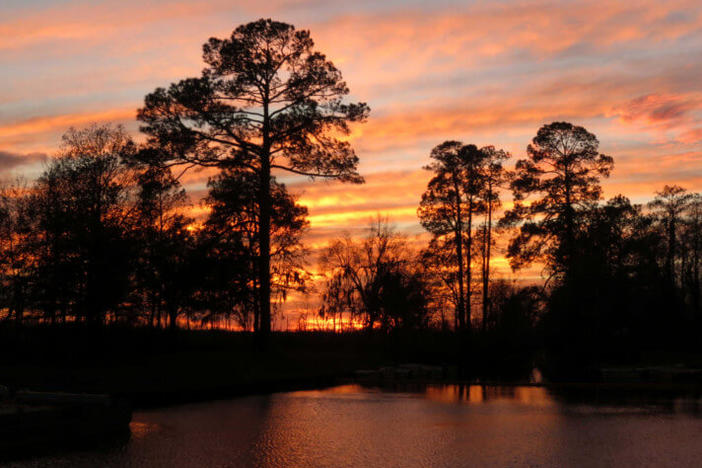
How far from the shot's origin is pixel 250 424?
18.0 m

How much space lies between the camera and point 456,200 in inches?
1959

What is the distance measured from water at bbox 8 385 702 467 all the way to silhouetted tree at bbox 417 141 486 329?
988 inches

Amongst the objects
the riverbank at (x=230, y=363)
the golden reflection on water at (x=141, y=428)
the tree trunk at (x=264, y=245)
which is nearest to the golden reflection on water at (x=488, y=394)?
the riverbank at (x=230, y=363)

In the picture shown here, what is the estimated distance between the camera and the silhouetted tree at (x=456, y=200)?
162 ft

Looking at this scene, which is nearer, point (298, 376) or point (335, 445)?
point (335, 445)

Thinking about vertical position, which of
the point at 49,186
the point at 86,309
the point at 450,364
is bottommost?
the point at 450,364

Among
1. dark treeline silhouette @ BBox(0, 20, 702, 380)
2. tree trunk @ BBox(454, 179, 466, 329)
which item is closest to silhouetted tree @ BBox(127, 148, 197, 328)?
dark treeline silhouette @ BBox(0, 20, 702, 380)

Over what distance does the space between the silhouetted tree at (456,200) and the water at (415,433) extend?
25.1 m

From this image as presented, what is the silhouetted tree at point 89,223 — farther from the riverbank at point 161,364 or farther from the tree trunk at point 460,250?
the tree trunk at point 460,250

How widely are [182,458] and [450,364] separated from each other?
1290 inches

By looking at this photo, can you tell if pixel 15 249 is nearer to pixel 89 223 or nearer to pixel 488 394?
pixel 89 223

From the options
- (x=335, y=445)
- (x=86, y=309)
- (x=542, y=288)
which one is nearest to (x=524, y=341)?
(x=542, y=288)

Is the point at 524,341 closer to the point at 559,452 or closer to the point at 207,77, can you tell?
the point at 207,77

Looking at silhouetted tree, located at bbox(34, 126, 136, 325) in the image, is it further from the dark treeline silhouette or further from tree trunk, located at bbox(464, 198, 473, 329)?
tree trunk, located at bbox(464, 198, 473, 329)
